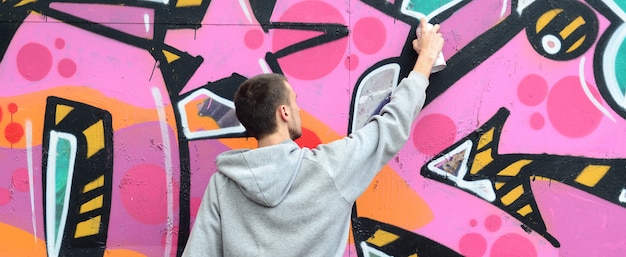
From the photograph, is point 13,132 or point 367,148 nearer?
point 367,148

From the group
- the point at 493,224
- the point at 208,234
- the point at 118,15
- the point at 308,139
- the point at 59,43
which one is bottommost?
the point at 493,224

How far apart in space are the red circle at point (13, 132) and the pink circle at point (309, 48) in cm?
120

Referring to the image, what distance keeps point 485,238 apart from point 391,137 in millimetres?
949

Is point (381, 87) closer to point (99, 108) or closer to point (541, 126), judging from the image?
point (541, 126)

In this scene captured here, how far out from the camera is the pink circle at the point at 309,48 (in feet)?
8.11

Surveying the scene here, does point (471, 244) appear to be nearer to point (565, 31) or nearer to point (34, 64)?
point (565, 31)

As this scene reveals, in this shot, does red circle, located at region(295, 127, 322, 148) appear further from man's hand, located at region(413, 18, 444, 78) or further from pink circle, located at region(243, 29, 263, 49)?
man's hand, located at region(413, 18, 444, 78)

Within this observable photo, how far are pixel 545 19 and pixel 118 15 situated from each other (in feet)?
6.35

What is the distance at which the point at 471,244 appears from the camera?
2510 millimetres

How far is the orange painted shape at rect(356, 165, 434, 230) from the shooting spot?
2.50m

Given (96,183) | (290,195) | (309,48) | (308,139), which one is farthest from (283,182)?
(96,183)

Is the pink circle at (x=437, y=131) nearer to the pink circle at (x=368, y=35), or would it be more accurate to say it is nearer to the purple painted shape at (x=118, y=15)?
the pink circle at (x=368, y=35)

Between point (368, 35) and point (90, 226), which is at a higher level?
point (368, 35)

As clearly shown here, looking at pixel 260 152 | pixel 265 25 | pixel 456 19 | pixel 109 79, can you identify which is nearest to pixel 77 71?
pixel 109 79
